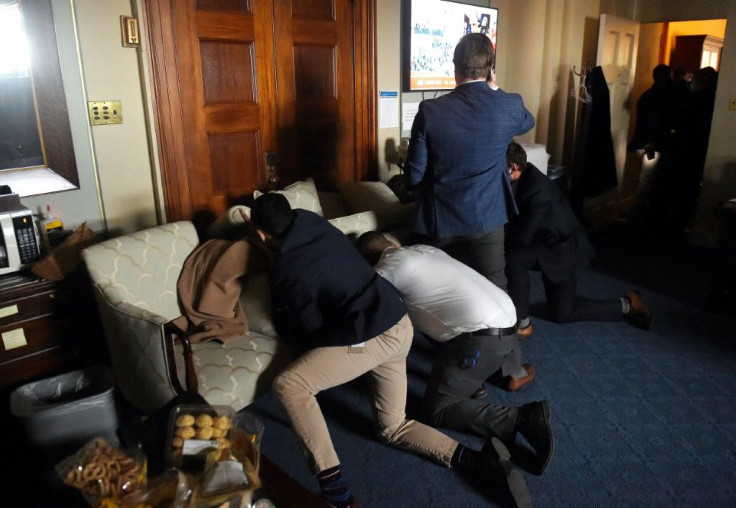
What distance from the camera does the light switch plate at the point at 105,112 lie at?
251 centimetres

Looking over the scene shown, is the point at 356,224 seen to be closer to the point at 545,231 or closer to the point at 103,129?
the point at 545,231

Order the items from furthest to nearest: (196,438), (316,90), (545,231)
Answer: (316,90)
(545,231)
(196,438)

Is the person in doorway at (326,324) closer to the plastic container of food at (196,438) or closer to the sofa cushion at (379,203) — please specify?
the plastic container of food at (196,438)

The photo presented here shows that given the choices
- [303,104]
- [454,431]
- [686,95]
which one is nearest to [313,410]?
[454,431]

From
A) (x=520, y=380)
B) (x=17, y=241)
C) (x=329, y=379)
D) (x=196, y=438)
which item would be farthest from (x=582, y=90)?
(x=196, y=438)

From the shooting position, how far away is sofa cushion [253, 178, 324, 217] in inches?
112

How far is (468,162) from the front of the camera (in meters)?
2.46

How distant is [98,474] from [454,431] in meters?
1.43

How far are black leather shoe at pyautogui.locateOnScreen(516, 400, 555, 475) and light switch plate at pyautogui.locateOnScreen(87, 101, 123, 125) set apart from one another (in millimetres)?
2111

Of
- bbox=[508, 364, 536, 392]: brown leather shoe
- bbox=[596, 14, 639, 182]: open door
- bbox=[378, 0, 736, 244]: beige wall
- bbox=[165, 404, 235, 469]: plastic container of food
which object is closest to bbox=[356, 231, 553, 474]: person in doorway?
bbox=[508, 364, 536, 392]: brown leather shoe

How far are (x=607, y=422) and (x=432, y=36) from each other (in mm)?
2710

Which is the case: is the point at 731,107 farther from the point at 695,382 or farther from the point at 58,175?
the point at 58,175

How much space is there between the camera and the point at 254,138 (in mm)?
3188

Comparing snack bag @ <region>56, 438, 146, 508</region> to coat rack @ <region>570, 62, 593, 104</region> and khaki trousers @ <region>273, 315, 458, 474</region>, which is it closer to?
khaki trousers @ <region>273, 315, 458, 474</region>
